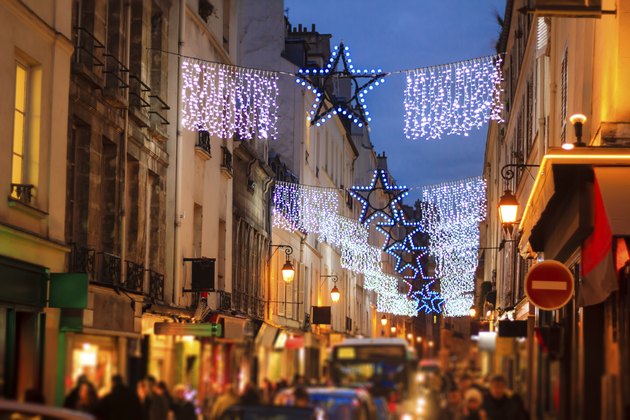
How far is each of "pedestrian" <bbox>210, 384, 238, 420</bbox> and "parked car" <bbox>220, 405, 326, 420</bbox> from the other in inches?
3.0

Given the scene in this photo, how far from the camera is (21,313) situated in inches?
728

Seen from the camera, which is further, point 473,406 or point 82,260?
point 82,260

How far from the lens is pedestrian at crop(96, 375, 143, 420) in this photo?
10.2 meters

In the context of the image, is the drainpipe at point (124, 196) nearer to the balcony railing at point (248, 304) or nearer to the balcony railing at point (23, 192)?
the balcony railing at point (23, 192)

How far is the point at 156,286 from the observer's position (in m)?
26.9

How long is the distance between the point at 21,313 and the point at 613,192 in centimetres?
904

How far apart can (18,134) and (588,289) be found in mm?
8880

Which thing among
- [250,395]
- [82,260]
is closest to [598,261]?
[250,395]

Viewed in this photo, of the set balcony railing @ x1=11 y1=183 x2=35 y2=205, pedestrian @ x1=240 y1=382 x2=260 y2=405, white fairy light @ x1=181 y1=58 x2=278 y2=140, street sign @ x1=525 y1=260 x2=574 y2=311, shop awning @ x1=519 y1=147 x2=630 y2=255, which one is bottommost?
pedestrian @ x1=240 y1=382 x2=260 y2=405

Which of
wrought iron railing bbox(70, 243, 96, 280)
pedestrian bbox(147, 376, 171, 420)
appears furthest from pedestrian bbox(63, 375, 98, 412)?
wrought iron railing bbox(70, 243, 96, 280)

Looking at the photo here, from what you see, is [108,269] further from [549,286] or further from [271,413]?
[271,413]

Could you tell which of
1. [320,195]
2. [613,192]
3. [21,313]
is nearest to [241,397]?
[613,192]

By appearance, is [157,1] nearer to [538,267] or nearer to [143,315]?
[143,315]

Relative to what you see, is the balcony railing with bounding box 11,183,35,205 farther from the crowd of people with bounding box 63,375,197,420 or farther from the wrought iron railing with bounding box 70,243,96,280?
the crowd of people with bounding box 63,375,197,420
